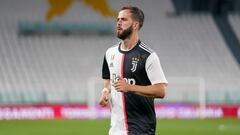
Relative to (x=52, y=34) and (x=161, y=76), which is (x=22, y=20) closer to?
(x=52, y=34)

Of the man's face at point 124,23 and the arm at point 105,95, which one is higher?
the man's face at point 124,23

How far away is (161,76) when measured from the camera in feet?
19.1

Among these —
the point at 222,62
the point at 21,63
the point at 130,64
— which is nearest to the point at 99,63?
the point at 21,63

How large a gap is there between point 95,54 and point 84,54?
48 centimetres

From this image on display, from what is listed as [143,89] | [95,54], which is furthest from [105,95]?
[95,54]

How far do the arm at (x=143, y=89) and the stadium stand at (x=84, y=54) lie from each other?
20664 millimetres

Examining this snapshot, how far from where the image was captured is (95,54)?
96.8 ft

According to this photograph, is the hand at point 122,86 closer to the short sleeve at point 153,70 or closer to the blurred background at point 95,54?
the short sleeve at point 153,70

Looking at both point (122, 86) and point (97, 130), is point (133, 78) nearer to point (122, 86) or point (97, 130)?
point (122, 86)

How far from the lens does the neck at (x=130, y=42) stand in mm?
5913

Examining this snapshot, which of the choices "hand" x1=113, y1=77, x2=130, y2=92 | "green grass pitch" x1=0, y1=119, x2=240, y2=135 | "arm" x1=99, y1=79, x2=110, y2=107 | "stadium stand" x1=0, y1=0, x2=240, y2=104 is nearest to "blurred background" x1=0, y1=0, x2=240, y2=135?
"stadium stand" x1=0, y1=0, x2=240, y2=104

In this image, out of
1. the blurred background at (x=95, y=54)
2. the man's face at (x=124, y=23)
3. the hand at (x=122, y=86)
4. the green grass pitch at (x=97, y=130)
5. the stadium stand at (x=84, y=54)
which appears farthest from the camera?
the stadium stand at (x=84, y=54)

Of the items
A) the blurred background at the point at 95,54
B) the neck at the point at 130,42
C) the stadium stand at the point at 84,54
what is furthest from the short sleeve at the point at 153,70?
the stadium stand at the point at 84,54

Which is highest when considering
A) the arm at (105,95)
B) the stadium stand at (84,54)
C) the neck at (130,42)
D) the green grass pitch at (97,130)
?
the stadium stand at (84,54)
